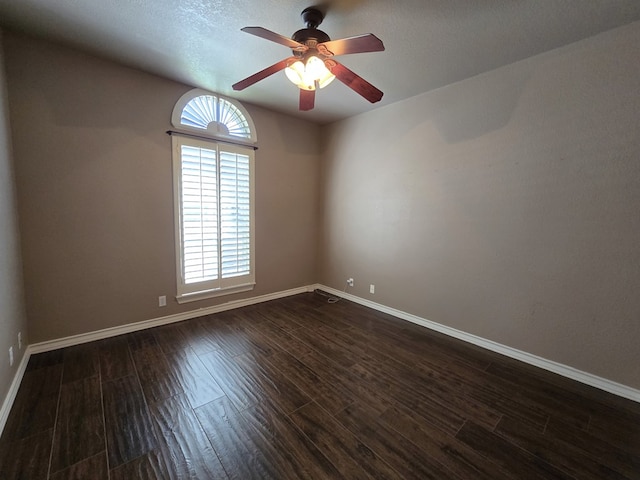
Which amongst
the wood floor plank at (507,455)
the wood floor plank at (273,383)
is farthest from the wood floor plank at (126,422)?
the wood floor plank at (507,455)

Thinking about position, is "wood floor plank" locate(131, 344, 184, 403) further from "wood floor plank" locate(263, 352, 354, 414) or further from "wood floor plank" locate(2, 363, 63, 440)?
"wood floor plank" locate(263, 352, 354, 414)

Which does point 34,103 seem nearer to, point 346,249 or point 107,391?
point 107,391

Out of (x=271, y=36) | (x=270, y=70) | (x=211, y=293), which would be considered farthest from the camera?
(x=211, y=293)

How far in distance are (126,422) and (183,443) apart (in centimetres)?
47

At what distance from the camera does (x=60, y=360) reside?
233cm

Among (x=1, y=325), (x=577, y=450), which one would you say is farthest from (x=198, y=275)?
(x=577, y=450)

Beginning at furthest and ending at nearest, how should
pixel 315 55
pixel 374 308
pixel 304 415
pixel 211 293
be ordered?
pixel 374 308 < pixel 211 293 < pixel 315 55 < pixel 304 415

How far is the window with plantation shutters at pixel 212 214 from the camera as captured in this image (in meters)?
3.10

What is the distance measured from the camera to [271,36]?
1.65 m

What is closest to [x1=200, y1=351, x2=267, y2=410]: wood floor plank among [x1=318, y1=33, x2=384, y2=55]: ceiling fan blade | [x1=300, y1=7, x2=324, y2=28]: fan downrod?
[x1=318, y1=33, x2=384, y2=55]: ceiling fan blade

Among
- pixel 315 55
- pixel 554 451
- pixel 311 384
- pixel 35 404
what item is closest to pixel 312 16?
pixel 315 55

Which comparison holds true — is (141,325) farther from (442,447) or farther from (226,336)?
(442,447)

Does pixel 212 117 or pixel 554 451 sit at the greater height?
pixel 212 117

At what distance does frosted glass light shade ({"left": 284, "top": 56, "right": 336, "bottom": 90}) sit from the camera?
188 centimetres
